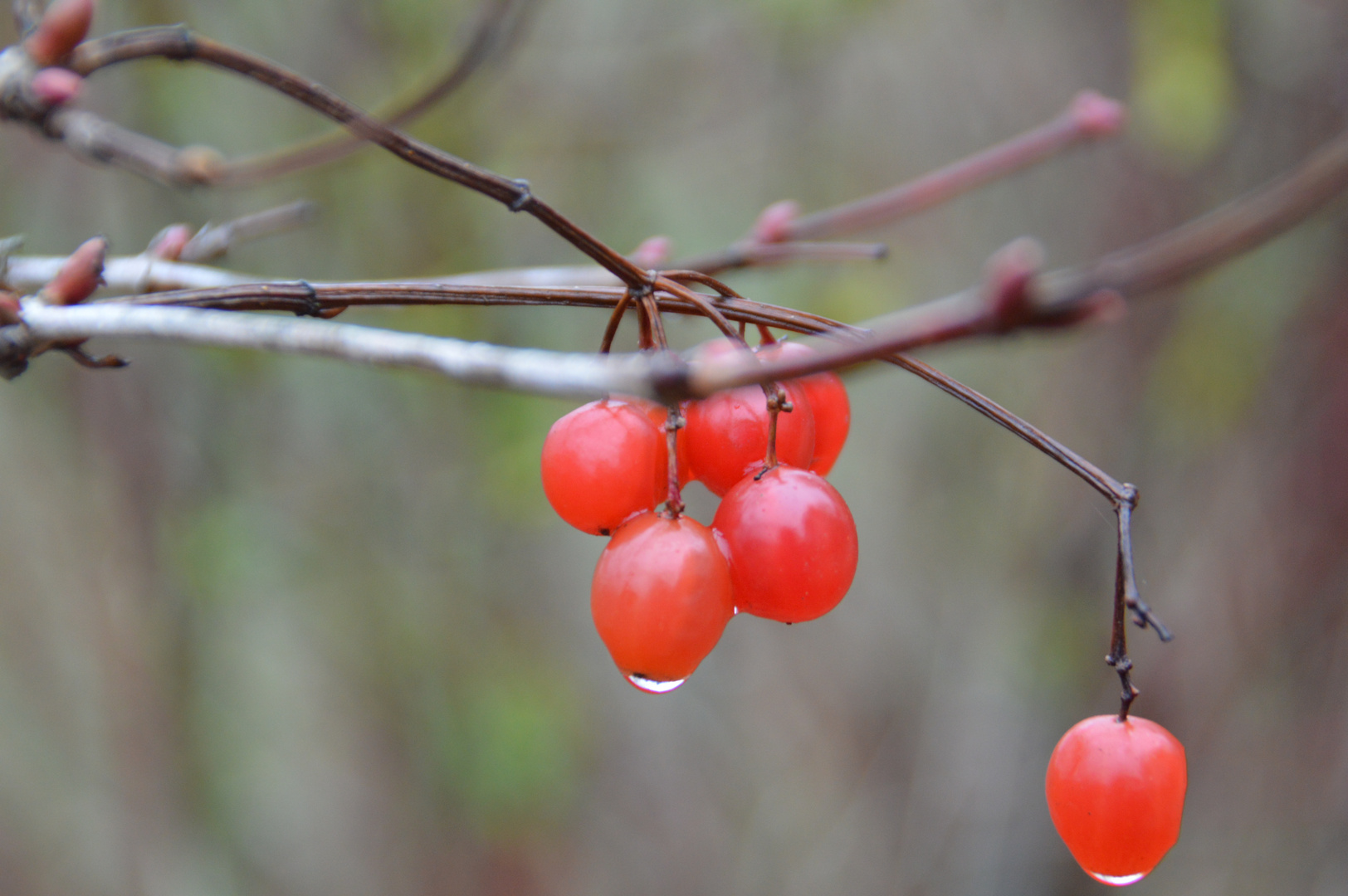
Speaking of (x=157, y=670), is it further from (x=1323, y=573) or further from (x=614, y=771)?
(x=1323, y=573)

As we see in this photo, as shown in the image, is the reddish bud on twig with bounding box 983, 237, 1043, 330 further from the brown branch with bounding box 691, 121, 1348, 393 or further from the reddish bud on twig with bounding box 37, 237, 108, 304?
the reddish bud on twig with bounding box 37, 237, 108, 304

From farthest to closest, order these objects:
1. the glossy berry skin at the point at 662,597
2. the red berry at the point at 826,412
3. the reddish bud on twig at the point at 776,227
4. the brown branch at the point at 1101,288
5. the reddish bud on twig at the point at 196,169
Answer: the reddish bud on twig at the point at 776,227
the reddish bud on twig at the point at 196,169
the red berry at the point at 826,412
the glossy berry skin at the point at 662,597
the brown branch at the point at 1101,288

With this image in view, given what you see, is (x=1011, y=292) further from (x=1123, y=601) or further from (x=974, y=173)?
(x=974, y=173)

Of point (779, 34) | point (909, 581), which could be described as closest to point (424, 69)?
point (779, 34)

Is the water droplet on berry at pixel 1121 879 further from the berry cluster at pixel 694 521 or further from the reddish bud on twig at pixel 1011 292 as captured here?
the reddish bud on twig at pixel 1011 292

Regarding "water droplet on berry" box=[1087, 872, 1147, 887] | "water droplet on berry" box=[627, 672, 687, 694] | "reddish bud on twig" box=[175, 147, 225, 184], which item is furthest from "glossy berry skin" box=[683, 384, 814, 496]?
"reddish bud on twig" box=[175, 147, 225, 184]

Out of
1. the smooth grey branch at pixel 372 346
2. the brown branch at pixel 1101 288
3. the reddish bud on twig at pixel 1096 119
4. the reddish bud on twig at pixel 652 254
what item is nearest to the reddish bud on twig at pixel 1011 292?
the brown branch at pixel 1101 288
